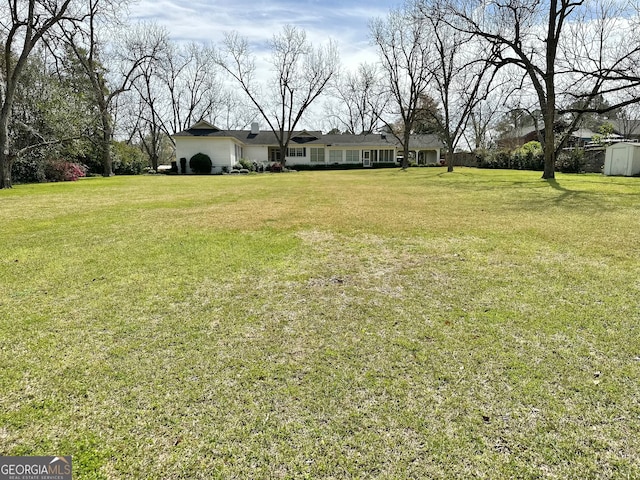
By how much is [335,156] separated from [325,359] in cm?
4500

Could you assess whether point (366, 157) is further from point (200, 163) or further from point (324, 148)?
point (200, 163)

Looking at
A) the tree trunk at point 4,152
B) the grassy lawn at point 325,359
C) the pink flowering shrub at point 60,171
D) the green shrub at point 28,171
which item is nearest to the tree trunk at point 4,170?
the tree trunk at point 4,152

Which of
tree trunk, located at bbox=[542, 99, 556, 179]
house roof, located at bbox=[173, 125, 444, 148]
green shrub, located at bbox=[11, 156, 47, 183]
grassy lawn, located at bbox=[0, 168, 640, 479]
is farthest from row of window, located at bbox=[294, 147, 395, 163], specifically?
grassy lawn, located at bbox=[0, 168, 640, 479]

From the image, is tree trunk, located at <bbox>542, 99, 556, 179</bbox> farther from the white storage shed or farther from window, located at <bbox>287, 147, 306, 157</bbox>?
window, located at <bbox>287, 147, 306, 157</bbox>

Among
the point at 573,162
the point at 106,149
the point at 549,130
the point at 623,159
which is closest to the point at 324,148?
the point at 106,149

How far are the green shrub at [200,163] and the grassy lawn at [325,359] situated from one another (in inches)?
1181

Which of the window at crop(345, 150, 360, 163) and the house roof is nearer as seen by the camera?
the house roof

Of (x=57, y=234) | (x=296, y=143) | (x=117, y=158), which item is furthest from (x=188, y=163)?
(x=57, y=234)

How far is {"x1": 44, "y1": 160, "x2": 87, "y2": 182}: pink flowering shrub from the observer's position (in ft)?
70.1

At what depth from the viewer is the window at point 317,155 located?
1785 inches

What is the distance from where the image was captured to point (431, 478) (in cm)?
166

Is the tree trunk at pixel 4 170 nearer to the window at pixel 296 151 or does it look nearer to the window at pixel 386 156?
the window at pixel 296 151

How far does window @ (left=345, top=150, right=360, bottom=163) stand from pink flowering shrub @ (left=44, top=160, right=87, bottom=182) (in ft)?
101

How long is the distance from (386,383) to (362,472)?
0.70 meters
